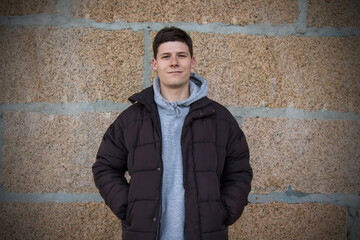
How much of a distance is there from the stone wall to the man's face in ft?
0.99

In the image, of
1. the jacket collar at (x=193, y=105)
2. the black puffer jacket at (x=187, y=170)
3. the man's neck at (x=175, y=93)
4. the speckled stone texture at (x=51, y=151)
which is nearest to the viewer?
the black puffer jacket at (x=187, y=170)

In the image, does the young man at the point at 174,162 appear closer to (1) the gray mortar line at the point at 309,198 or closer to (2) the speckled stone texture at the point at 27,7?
(1) the gray mortar line at the point at 309,198

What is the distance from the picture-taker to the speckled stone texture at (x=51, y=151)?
5.62 ft

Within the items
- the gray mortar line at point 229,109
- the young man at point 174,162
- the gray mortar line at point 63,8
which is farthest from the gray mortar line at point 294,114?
the gray mortar line at point 63,8

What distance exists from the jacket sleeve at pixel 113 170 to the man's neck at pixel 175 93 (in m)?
0.33

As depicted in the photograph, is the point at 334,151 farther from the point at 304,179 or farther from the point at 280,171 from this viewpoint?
the point at 280,171

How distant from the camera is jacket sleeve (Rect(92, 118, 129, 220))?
1.30 metres

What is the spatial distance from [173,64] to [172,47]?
0.12 meters

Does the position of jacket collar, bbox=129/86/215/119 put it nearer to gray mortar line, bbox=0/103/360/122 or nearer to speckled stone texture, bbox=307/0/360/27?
gray mortar line, bbox=0/103/360/122

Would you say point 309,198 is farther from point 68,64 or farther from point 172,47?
point 68,64

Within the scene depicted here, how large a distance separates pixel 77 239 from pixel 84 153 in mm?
589

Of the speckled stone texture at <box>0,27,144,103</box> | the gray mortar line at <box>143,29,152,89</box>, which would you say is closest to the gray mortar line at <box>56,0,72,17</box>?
the speckled stone texture at <box>0,27,144,103</box>

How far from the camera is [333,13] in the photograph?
69.1 inches

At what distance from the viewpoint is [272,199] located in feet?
5.73
